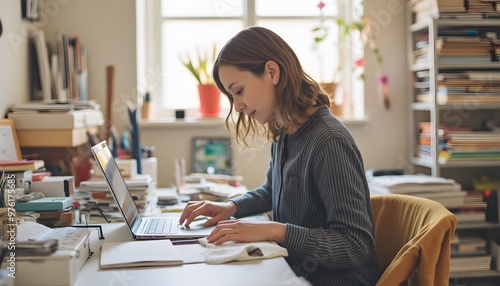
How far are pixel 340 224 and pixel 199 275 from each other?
380 millimetres

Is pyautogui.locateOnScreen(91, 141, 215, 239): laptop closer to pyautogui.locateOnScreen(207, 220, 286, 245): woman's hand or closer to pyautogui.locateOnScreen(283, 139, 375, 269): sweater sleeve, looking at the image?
pyautogui.locateOnScreen(207, 220, 286, 245): woman's hand

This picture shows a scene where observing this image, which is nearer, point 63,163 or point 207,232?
point 207,232

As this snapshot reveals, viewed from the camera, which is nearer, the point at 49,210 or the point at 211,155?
the point at 49,210

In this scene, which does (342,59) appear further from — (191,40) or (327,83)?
(191,40)

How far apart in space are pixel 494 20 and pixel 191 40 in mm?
1578

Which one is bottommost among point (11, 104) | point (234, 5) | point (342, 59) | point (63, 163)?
point (63, 163)

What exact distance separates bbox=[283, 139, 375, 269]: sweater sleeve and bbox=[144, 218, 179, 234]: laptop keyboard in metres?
0.39

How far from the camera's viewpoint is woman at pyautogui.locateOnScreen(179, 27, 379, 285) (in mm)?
1410

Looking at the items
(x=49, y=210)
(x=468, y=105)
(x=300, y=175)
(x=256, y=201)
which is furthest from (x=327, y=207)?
(x=468, y=105)

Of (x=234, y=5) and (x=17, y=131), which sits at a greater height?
(x=234, y=5)

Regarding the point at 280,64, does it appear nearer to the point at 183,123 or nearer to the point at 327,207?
the point at 327,207

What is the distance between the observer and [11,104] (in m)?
2.39

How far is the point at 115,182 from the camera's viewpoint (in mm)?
1684

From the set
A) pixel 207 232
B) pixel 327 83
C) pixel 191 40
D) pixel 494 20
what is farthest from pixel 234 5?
pixel 207 232
